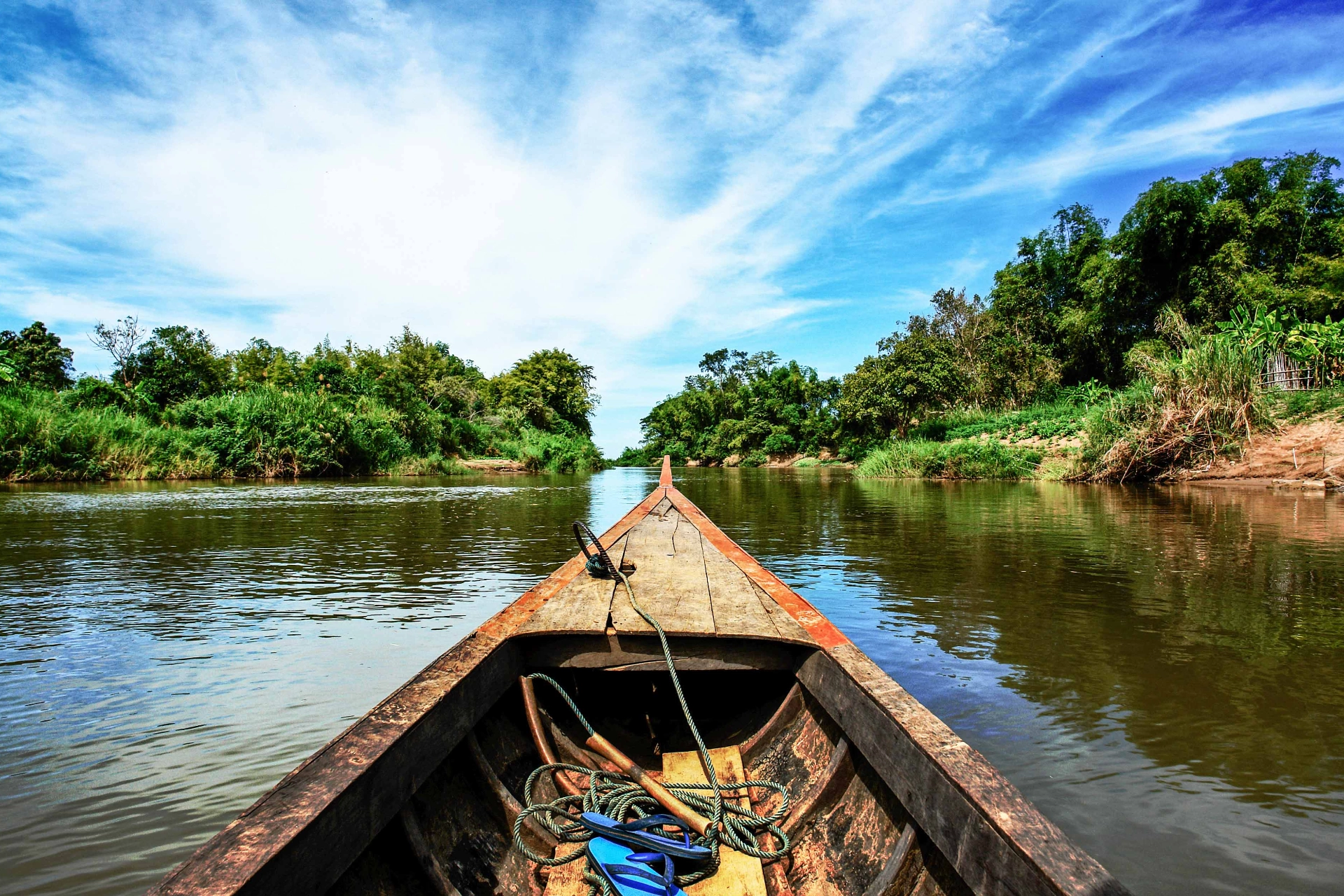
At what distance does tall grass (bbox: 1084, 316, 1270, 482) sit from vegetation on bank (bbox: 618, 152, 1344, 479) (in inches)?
1.3

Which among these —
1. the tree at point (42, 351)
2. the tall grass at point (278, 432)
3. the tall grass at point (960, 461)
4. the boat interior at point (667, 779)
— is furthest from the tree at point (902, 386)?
the tree at point (42, 351)

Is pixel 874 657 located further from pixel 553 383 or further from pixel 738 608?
pixel 553 383

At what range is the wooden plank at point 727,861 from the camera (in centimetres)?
166

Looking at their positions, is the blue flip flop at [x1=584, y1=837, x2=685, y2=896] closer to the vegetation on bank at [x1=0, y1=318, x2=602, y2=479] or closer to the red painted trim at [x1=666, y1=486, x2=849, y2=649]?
the red painted trim at [x1=666, y1=486, x2=849, y2=649]

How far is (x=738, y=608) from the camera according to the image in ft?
8.83

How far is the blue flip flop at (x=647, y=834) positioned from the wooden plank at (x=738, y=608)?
67cm

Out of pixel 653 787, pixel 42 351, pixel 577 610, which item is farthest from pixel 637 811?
pixel 42 351

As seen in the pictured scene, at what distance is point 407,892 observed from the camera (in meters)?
1.47

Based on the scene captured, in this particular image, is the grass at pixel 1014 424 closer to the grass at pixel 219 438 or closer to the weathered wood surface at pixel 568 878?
the weathered wood surface at pixel 568 878

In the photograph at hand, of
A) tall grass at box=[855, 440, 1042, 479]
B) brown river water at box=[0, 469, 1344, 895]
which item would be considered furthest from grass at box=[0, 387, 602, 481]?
tall grass at box=[855, 440, 1042, 479]

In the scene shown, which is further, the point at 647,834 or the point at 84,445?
the point at 84,445

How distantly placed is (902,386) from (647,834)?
1163 inches

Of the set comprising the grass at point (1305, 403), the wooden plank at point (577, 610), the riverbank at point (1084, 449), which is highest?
the grass at point (1305, 403)

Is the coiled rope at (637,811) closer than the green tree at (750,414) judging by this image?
Yes
